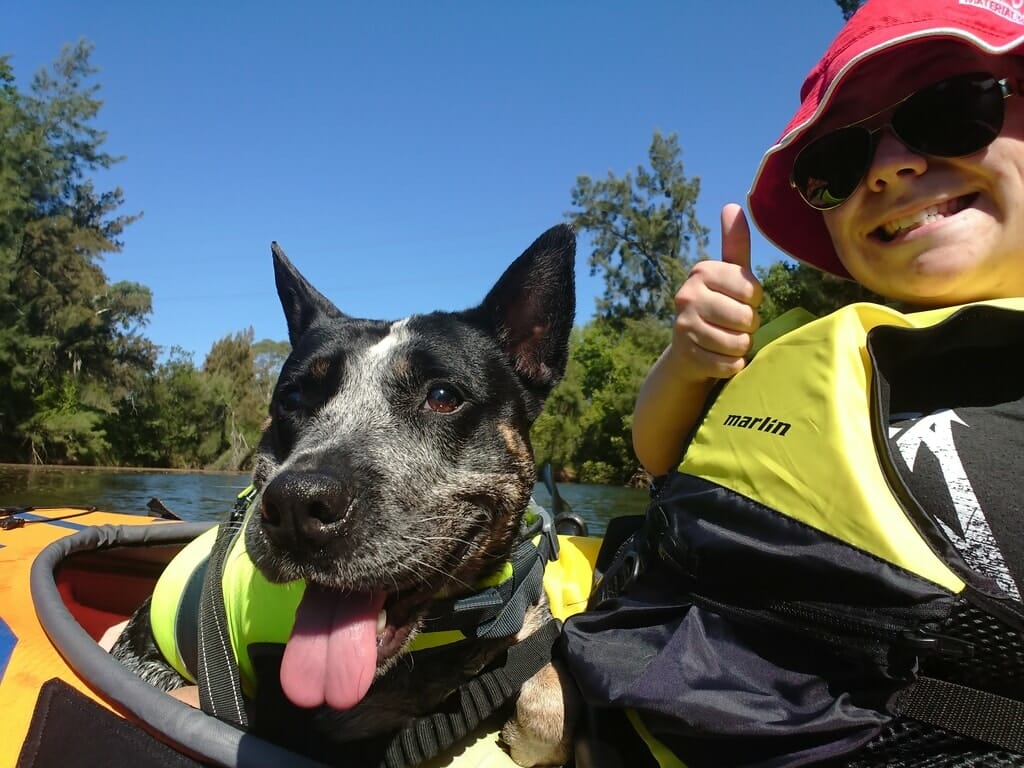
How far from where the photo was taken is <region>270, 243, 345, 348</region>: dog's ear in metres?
2.93

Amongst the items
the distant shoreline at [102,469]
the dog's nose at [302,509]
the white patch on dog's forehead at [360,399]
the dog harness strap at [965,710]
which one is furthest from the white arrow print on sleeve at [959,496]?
the distant shoreline at [102,469]

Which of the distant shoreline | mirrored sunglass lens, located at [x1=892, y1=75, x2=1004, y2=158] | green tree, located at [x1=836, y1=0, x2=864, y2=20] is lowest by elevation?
the distant shoreline

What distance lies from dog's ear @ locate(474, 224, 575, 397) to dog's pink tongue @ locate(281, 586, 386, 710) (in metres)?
→ 1.21

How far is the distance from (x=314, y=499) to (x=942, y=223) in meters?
1.73

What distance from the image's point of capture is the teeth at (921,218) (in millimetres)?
1714

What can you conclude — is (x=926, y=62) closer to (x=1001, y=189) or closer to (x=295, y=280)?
(x=1001, y=189)

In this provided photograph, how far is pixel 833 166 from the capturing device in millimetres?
1874

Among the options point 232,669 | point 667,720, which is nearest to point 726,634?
point 667,720

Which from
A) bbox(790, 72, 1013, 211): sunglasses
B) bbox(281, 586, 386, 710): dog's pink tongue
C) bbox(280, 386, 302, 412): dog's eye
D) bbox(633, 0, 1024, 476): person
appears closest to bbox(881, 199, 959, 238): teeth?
bbox(633, 0, 1024, 476): person

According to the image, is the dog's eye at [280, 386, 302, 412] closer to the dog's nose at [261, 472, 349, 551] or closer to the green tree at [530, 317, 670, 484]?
the dog's nose at [261, 472, 349, 551]

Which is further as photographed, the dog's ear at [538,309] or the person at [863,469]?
the dog's ear at [538,309]

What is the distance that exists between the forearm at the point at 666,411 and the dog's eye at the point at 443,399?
0.63m

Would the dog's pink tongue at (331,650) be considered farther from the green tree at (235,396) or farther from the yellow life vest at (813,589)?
the green tree at (235,396)

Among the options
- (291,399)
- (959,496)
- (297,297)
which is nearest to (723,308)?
(959,496)
